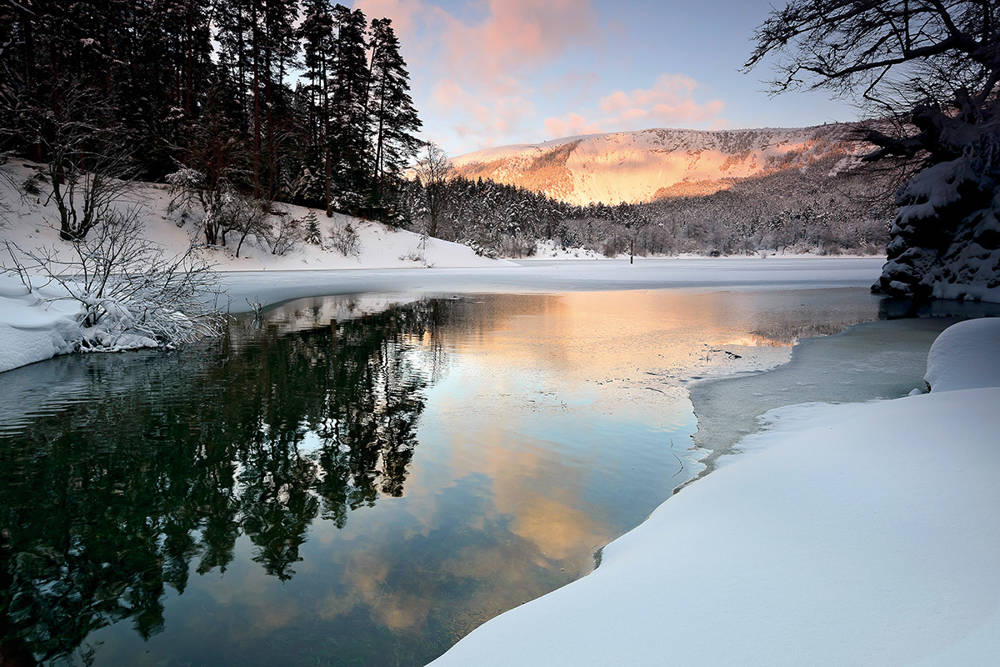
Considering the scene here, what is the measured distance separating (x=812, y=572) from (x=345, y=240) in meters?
34.5

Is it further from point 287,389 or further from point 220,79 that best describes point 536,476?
point 220,79

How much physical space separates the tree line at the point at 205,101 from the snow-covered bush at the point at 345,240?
2108 millimetres

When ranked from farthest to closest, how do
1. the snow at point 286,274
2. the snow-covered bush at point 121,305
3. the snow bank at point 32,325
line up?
the snow-covered bush at point 121,305 → the snow at point 286,274 → the snow bank at point 32,325

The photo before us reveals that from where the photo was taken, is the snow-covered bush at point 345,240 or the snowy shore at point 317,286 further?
the snow-covered bush at point 345,240

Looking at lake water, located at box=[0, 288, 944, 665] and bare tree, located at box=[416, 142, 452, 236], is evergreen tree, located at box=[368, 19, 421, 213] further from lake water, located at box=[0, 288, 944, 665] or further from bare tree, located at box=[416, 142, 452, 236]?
lake water, located at box=[0, 288, 944, 665]

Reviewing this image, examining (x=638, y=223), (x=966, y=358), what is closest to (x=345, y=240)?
(x=966, y=358)

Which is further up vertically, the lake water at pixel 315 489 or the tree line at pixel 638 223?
the tree line at pixel 638 223

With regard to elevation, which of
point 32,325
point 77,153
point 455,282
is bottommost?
point 32,325

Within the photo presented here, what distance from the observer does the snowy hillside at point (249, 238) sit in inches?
867

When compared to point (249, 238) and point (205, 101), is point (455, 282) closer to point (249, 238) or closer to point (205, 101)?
point (249, 238)

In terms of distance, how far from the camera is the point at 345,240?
112 ft

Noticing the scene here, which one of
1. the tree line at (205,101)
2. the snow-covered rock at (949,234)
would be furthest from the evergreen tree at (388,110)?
the snow-covered rock at (949,234)

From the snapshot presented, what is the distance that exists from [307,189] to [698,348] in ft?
106

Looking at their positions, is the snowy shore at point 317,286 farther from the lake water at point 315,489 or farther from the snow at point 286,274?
the lake water at point 315,489
